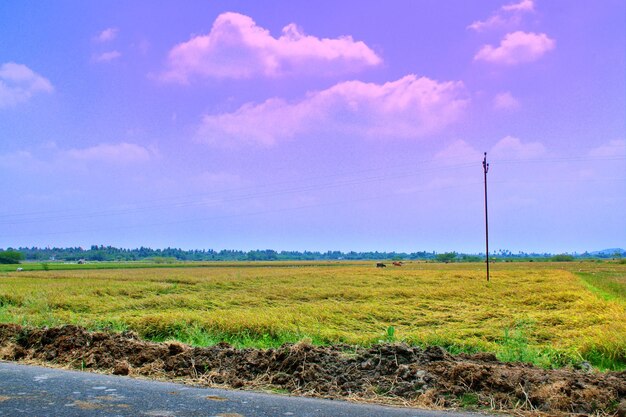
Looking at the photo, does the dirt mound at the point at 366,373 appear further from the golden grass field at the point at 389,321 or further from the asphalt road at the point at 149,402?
the golden grass field at the point at 389,321

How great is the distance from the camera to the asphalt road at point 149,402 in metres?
3.86

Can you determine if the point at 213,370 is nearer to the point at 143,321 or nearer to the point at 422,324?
the point at 143,321

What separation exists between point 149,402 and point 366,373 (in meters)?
2.18

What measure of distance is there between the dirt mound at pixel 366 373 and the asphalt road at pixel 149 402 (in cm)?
37

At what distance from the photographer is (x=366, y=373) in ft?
16.6

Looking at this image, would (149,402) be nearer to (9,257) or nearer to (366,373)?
(366,373)

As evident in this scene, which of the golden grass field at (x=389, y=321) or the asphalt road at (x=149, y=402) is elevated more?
the asphalt road at (x=149, y=402)

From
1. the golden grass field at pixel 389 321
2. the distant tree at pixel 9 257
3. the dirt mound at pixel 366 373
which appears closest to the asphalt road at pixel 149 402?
the dirt mound at pixel 366 373

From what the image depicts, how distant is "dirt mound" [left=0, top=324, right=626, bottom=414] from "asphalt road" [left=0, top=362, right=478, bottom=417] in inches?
14.7

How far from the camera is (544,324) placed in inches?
480

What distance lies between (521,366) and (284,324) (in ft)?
18.9

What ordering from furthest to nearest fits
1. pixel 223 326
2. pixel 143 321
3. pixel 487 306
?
pixel 487 306
pixel 143 321
pixel 223 326

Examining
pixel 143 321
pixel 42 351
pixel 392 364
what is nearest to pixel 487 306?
pixel 143 321

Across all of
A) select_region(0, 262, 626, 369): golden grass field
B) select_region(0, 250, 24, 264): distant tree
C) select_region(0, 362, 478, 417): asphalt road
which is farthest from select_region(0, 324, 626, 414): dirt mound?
select_region(0, 250, 24, 264): distant tree
